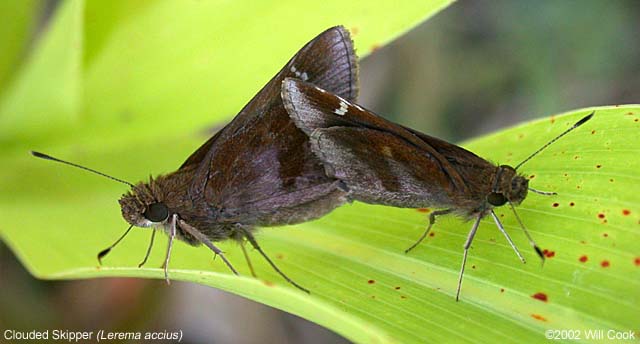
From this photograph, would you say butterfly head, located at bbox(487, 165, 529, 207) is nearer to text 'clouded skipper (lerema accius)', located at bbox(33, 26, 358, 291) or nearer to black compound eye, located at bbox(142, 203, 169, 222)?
text 'clouded skipper (lerema accius)', located at bbox(33, 26, 358, 291)

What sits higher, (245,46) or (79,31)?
(245,46)

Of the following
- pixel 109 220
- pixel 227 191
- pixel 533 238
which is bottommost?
pixel 109 220

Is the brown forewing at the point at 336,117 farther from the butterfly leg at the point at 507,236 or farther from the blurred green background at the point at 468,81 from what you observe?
the blurred green background at the point at 468,81

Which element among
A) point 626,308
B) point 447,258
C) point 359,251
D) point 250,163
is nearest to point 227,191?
point 250,163

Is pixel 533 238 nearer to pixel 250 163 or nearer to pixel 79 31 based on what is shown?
pixel 250 163

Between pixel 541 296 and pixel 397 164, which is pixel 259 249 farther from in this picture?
pixel 541 296

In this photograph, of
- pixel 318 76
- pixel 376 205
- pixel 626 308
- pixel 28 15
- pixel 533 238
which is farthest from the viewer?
pixel 28 15

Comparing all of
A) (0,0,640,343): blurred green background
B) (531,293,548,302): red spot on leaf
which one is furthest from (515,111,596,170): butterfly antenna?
(0,0,640,343): blurred green background

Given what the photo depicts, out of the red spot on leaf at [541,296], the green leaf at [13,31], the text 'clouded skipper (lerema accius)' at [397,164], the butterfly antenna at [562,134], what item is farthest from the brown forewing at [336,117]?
the green leaf at [13,31]
